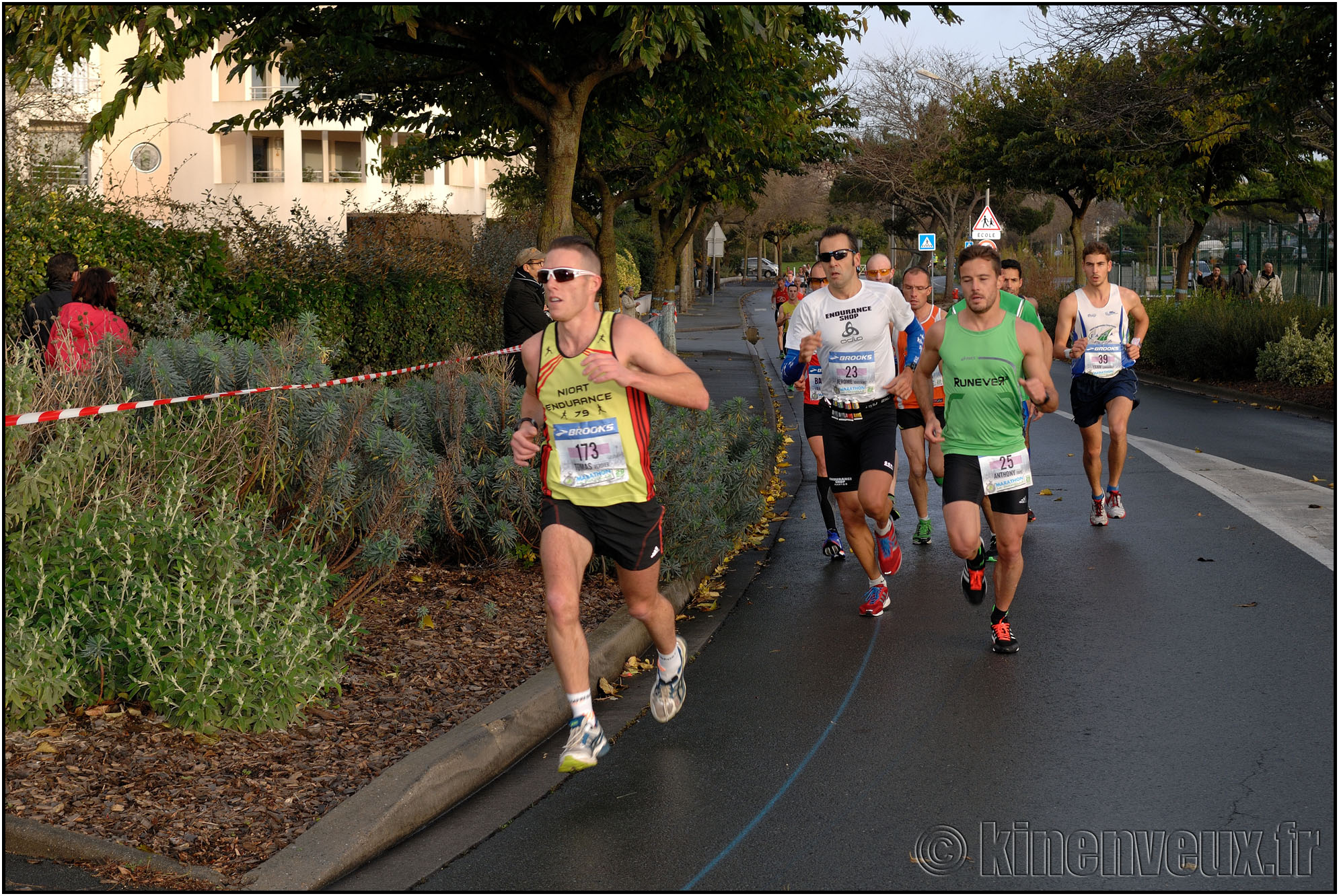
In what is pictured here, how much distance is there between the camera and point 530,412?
5.31 meters

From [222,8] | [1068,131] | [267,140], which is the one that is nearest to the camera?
[222,8]

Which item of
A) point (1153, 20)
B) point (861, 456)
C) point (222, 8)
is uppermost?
point (1153, 20)

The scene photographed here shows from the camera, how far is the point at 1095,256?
32.1 ft

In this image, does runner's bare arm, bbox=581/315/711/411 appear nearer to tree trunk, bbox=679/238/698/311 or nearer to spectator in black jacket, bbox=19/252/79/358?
spectator in black jacket, bbox=19/252/79/358

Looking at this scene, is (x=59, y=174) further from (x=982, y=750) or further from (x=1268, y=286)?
(x=1268, y=286)

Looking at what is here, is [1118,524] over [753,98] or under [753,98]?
under

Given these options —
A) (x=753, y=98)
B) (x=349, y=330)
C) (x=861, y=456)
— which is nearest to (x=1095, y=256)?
(x=861, y=456)

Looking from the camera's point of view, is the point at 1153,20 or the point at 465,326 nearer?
the point at 465,326

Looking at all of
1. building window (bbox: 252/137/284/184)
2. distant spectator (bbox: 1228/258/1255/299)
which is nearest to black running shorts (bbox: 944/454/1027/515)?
distant spectator (bbox: 1228/258/1255/299)

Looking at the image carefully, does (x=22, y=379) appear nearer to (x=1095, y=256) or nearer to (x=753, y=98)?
(x=1095, y=256)

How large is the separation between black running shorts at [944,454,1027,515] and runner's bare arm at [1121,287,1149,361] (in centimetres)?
389

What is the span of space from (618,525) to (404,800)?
4.37ft

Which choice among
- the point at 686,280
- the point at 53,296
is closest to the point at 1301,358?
the point at 53,296

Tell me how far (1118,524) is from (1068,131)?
1659cm
